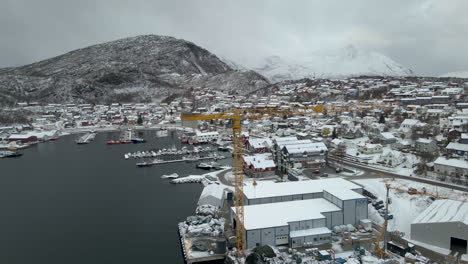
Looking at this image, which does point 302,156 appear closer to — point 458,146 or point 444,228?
point 458,146

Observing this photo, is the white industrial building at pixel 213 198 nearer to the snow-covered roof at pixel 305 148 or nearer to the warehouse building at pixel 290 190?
the warehouse building at pixel 290 190

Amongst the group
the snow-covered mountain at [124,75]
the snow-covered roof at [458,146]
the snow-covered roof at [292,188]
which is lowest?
the snow-covered roof at [292,188]

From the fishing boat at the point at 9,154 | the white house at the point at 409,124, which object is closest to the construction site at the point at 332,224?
the white house at the point at 409,124

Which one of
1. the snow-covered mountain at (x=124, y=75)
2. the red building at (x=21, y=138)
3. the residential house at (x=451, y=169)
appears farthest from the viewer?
the snow-covered mountain at (x=124, y=75)

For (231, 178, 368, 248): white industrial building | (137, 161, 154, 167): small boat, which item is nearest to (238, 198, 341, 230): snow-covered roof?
(231, 178, 368, 248): white industrial building

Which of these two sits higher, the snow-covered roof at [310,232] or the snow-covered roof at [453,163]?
the snow-covered roof at [453,163]
